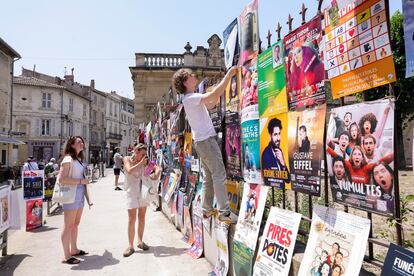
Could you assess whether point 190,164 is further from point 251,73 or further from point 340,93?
point 340,93

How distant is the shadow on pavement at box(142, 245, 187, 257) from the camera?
5.07 m

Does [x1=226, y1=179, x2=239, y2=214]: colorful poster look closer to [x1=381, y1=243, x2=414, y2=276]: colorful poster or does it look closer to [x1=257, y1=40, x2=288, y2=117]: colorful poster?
[x1=257, y1=40, x2=288, y2=117]: colorful poster

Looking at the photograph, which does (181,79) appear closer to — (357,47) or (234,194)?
(234,194)

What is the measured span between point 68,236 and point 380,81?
460 centimetres

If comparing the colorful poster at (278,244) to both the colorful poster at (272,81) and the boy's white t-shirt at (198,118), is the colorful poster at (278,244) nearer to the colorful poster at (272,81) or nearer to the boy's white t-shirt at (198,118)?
the colorful poster at (272,81)

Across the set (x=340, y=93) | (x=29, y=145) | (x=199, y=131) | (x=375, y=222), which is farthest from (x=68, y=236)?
(x=29, y=145)

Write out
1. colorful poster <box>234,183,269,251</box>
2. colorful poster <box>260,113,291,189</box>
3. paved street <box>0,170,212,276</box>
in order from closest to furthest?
colorful poster <box>260,113,291,189</box> < colorful poster <box>234,183,269,251</box> < paved street <box>0,170,212,276</box>

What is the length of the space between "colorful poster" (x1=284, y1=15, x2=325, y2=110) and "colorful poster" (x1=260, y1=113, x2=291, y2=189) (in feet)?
0.79

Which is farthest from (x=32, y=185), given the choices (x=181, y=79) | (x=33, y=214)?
(x=181, y=79)

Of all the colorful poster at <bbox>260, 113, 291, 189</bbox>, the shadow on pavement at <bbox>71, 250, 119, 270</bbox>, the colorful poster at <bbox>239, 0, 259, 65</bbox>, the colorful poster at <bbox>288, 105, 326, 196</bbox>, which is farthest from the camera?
the shadow on pavement at <bbox>71, 250, 119, 270</bbox>

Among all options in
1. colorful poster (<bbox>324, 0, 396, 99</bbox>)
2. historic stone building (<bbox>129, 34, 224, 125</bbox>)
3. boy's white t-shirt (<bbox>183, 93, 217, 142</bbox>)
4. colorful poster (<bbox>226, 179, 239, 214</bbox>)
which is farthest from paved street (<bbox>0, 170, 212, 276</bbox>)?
historic stone building (<bbox>129, 34, 224, 125</bbox>)

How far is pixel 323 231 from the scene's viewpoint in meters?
2.30

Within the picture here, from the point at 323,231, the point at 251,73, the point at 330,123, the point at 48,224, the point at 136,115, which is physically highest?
the point at 136,115

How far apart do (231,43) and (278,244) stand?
92.8 inches
